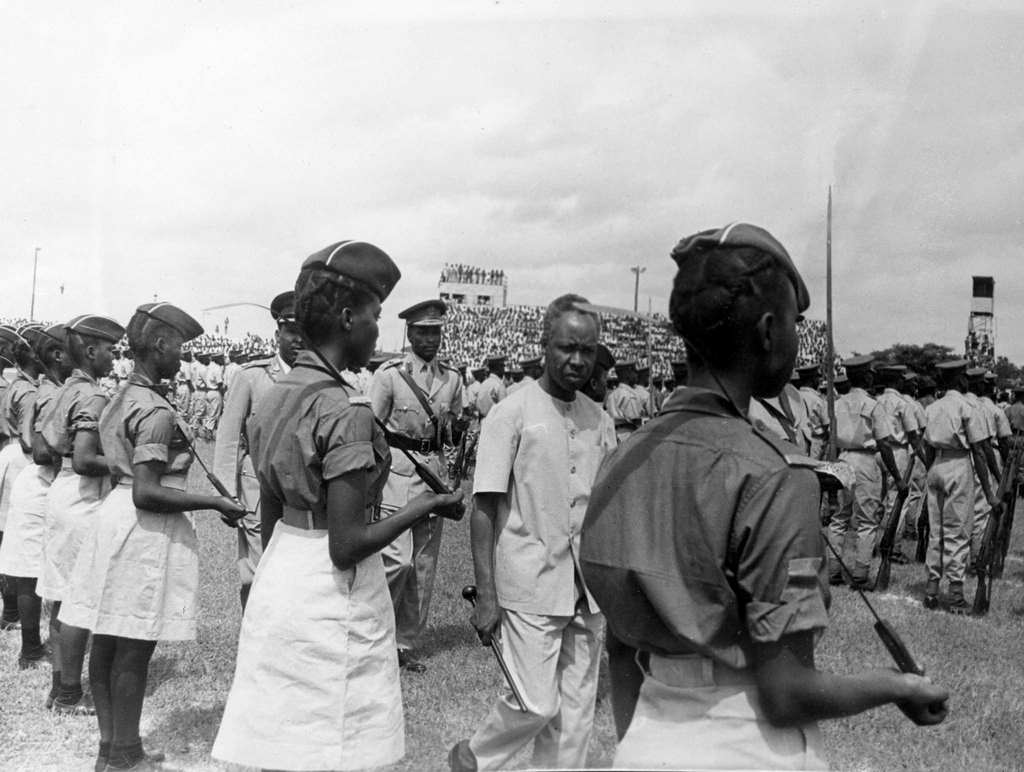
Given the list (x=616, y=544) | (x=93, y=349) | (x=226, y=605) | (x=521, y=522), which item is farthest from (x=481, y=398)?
(x=616, y=544)

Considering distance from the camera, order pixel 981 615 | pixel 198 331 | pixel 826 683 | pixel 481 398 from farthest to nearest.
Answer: pixel 481 398 < pixel 981 615 < pixel 198 331 < pixel 826 683

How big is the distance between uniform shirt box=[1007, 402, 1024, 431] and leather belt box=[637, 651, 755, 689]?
498 inches

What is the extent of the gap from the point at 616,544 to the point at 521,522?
176 centimetres

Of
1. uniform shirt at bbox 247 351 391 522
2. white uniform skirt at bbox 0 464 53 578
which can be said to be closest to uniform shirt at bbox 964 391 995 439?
uniform shirt at bbox 247 351 391 522

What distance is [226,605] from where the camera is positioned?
6.99 metres

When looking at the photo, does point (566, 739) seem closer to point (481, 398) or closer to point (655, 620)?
point (655, 620)

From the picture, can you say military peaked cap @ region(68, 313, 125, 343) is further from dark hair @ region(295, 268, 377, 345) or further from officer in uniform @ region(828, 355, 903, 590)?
officer in uniform @ region(828, 355, 903, 590)

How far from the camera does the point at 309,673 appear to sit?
2566 mm

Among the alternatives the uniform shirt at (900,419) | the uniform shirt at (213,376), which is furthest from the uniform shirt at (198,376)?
the uniform shirt at (900,419)

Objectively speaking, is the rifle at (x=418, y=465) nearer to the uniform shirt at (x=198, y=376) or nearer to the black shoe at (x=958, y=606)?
the black shoe at (x=958, y=606)

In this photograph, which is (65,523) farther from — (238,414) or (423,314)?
(423,314)

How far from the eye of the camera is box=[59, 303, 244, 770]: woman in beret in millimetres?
3832

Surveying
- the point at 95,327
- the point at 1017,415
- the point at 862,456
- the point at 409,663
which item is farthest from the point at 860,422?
the point at 95,327

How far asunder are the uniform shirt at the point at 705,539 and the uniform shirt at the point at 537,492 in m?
1.59
